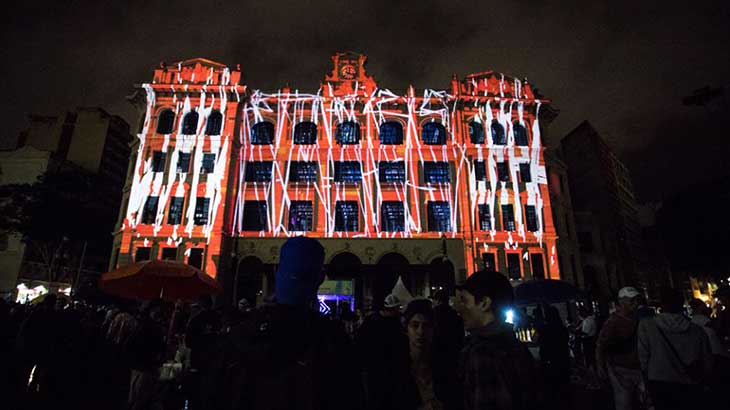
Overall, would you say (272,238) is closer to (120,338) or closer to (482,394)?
(120,338)

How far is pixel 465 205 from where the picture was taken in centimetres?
2494

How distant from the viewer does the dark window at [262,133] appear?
26922 mm

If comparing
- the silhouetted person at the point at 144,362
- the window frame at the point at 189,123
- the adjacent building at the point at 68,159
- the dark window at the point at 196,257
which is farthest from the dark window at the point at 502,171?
the adjacent building at the point at 68,159

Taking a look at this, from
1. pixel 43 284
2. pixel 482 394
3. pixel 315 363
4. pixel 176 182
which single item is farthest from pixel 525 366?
→ pixel 43 284

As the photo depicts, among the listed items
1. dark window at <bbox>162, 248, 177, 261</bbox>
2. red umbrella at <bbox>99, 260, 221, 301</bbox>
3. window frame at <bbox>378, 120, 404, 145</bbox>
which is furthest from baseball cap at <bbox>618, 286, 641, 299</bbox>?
dark window at <bbox>162, 248, 177, 261</bbox>

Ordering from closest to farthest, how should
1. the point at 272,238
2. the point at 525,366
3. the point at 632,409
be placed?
the point at 525,366
the point at 632,409
the point at 272,238

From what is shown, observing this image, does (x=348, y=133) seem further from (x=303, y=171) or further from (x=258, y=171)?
(x=258, y=171)

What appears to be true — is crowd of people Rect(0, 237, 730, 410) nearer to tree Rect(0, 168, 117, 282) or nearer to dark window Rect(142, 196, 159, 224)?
dark window Rect(142, 196, 159, 224)

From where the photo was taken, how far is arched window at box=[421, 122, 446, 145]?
2716cm

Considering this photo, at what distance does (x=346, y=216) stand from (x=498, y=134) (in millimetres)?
12630

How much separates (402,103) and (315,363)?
2696cm

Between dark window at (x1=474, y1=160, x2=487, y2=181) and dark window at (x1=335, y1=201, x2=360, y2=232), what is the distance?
8727 millimetres

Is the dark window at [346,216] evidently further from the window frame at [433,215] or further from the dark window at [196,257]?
the dark window at [196,257]

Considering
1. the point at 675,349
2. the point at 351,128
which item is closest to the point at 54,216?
the point at 351,128
